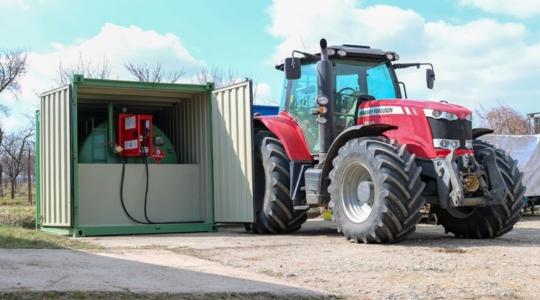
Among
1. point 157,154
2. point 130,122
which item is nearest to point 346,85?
point 157,154

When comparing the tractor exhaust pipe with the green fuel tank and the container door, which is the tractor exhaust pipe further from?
the green fuel tank

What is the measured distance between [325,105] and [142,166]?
12.2 feet

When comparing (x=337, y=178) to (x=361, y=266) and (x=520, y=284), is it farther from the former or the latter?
(x=520, y=284)

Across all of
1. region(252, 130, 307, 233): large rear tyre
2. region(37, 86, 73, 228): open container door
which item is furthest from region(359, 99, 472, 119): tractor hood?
region(37, 86, 73, 228): open container door

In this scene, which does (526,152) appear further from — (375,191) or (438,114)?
(375,191)

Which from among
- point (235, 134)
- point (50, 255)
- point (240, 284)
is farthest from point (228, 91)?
point (240, 284)

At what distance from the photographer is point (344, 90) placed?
10445 millimetres

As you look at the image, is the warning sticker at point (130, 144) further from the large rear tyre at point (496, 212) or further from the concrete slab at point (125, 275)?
the large rear tyre at point (496, 212)

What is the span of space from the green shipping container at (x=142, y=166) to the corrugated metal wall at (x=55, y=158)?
0.6 inches

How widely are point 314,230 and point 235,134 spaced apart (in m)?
2.16

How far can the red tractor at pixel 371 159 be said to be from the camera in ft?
28.3

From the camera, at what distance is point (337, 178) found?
30.8ft

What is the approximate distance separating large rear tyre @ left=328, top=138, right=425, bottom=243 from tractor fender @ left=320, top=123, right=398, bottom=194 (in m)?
0.19

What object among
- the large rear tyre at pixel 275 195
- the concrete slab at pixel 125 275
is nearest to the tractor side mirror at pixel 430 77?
the large rear tyre at pixel 275 195
